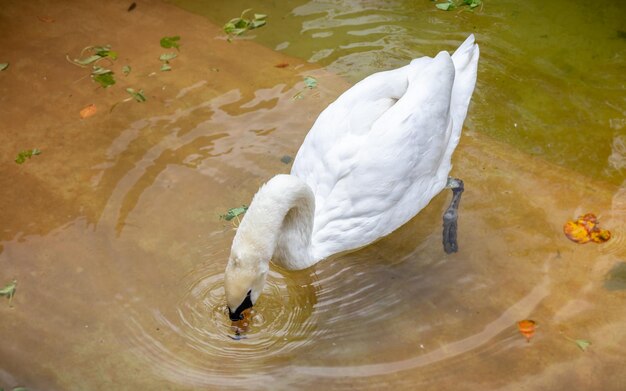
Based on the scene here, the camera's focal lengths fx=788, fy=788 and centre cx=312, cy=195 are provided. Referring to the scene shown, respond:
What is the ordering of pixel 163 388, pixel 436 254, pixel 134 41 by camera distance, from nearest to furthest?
pixel 163 388 < pixel 436 254 < pixel 134 41

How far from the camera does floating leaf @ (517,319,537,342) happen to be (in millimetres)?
4129

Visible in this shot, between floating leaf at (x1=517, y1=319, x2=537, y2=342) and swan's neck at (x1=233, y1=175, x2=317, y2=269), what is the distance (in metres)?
1.16

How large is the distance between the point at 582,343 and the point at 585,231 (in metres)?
0.85

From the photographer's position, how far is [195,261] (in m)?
4.50

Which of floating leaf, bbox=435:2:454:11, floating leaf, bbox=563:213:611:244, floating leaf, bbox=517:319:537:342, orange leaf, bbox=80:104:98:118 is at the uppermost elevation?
floating leaf, bbox=435:2:454:11

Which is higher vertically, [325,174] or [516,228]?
[325,174]

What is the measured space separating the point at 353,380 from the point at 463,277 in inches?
38.0

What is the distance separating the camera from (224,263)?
448cm

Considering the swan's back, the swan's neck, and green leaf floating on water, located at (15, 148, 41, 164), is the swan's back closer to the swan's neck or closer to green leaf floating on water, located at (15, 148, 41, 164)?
the swan's neck

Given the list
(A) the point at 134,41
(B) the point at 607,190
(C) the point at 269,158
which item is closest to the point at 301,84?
(C) the point at 269,158

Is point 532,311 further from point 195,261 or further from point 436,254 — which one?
point 195,261

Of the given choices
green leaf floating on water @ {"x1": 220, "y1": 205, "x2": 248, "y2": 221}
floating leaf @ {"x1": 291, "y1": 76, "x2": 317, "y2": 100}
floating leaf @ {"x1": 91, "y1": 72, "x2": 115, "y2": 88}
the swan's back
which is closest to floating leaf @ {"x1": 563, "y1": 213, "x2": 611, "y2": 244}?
the swan's back

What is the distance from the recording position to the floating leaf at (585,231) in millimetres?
4629

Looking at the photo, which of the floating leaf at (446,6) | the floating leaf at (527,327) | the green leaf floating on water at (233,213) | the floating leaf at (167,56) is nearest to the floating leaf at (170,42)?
the floating leaf at (167,56)
